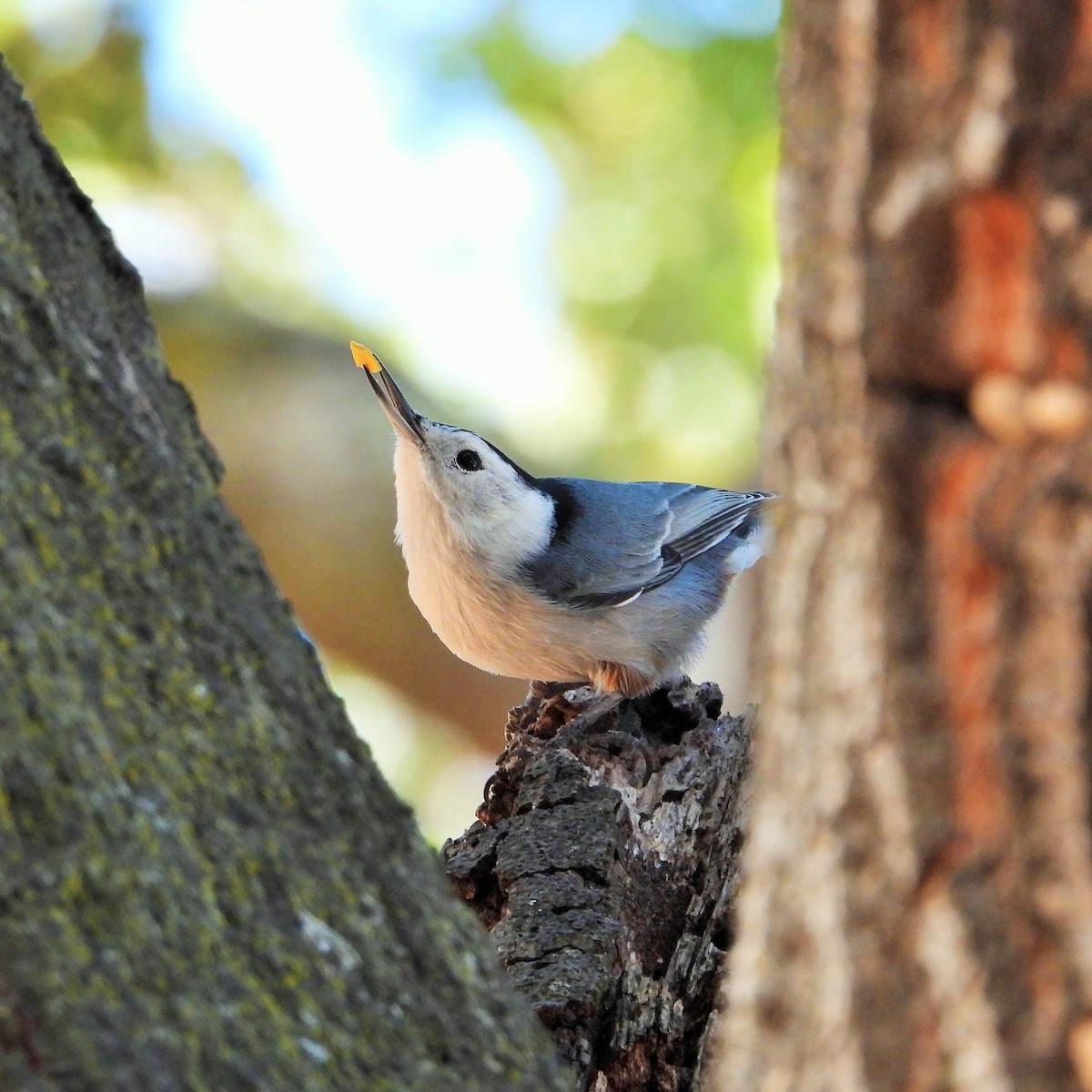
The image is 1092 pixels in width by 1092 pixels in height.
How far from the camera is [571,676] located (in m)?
3.49

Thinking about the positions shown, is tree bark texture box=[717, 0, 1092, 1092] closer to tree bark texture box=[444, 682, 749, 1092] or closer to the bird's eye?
tree bark texture box=[444, 682, 749, 1092]

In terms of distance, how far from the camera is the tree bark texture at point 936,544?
2.46ft

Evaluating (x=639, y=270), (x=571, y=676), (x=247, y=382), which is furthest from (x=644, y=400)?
(x=571, y=676)

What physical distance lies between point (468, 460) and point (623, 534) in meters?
0.42

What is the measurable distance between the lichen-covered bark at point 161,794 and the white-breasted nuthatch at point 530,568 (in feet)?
7.02

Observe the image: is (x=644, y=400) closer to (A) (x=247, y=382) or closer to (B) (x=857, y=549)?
(A) (x=247, y=382)

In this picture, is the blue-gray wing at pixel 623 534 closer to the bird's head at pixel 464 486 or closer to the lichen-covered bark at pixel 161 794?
the bird's head at pixel 464 486

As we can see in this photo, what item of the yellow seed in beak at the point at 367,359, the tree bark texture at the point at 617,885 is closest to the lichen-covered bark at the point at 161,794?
the tree bark texture at the point at 617,885

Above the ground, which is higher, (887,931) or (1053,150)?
(1053,150)

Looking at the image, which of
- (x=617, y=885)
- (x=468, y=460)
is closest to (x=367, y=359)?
(x=468, y=460)

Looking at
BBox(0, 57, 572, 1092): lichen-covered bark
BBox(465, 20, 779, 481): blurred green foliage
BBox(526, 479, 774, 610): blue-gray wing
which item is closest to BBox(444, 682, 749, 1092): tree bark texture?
BBox(0, 57, 572, 1092): lichen-covered bark

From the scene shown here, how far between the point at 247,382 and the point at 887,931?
3.63 metres

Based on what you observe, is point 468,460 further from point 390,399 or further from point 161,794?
point 161,794

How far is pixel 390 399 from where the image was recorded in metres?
3.38
